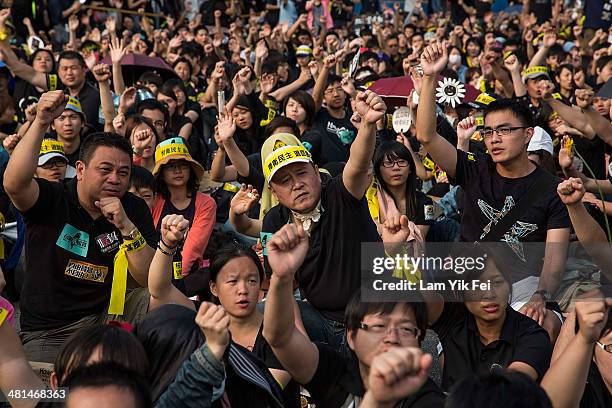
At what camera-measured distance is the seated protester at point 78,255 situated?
434 centimetres

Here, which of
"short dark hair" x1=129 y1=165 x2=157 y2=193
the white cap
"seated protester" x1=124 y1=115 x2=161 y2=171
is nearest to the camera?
"short dark hair" x1=129 y1=165 x2=157 y2=193

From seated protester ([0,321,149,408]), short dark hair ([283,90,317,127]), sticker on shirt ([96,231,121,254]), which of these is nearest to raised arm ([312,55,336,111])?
short dark hair ([283,90,317,127])

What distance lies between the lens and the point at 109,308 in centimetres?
443

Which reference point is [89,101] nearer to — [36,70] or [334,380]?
[36,70]

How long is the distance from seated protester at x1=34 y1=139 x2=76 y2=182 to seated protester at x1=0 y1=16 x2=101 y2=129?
8.20 ft

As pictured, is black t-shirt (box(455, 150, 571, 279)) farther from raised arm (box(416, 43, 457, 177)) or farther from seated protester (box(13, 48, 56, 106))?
→ seated protester (box(13, 48, 56, 106))

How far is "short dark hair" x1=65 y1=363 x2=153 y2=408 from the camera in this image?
8.13ft

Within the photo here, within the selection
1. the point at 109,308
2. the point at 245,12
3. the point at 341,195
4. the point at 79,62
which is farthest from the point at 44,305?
the point at 245,12

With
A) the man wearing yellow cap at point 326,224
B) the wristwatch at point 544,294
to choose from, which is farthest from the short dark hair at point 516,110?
the man wearing yellow cap at point 326,224

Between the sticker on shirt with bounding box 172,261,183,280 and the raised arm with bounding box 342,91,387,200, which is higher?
the raised arm with bounding box 342,91,387,200

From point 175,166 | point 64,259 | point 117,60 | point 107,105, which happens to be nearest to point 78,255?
point 64,259

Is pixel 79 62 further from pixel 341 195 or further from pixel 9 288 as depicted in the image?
pixel 341 195

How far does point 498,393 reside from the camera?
2205 mm

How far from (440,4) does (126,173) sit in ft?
54.5
